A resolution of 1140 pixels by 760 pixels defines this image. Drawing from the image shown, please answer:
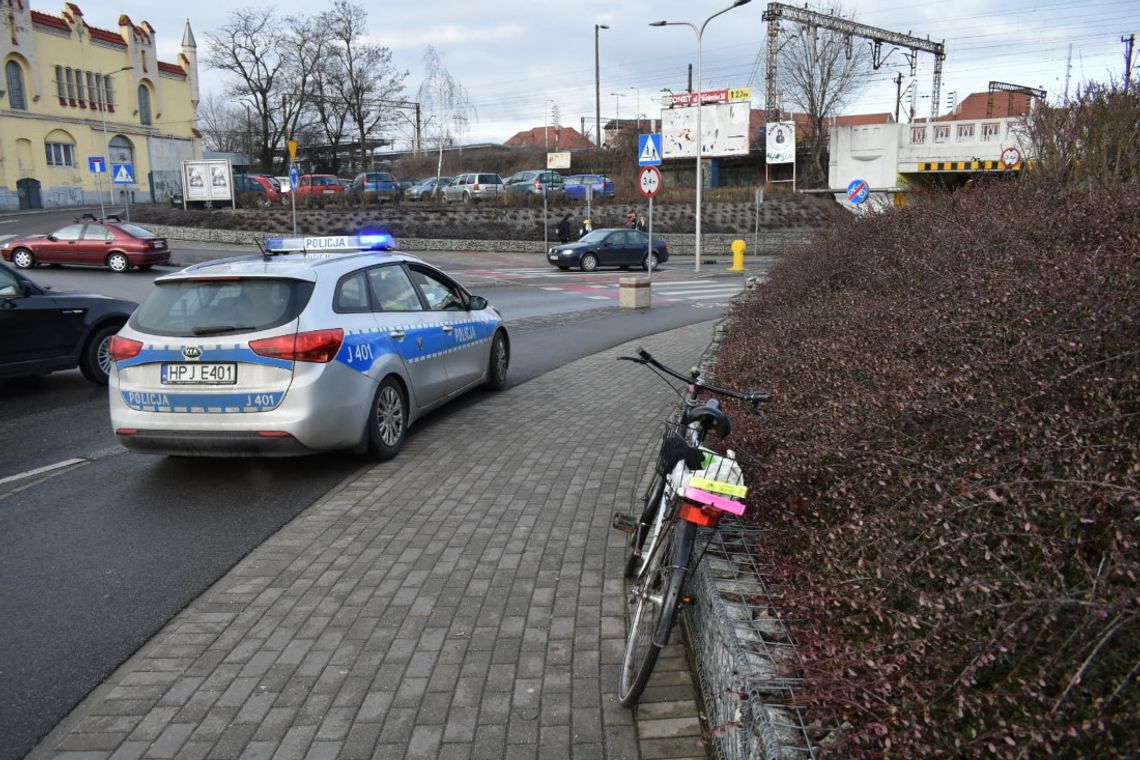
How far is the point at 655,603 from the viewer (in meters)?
3.28

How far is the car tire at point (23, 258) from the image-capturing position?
2678 cm

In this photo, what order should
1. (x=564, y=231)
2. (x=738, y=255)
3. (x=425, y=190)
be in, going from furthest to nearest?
(x=425, y=190), (x=564, y=231), (x=738, y=255)

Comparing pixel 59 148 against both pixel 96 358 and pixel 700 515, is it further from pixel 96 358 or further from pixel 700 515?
pixel 700 515

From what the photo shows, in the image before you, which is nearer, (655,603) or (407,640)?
(655,603)

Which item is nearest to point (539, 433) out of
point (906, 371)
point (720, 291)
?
point (906, 371)

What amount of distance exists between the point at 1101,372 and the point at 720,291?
22648 mm

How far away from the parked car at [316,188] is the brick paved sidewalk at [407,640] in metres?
36.2

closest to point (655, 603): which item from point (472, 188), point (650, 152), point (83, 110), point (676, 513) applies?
point (676, 513)

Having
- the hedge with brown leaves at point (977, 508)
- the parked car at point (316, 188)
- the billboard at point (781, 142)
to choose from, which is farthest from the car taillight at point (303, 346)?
the billboard at point (781, 142)

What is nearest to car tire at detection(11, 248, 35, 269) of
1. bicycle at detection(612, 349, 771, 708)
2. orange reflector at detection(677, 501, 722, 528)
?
bicycle at detection(612, 349, 771, 708)

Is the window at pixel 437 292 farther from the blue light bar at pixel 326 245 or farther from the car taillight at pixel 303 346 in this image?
the car taillight at pixel 303 346

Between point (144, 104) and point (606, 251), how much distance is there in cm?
4638

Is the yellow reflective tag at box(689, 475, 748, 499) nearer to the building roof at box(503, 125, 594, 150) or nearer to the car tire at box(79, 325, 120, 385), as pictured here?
the car tire at box(79, 325, 120, 385)

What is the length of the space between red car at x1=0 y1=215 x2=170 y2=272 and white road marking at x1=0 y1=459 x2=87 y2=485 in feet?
72.6
